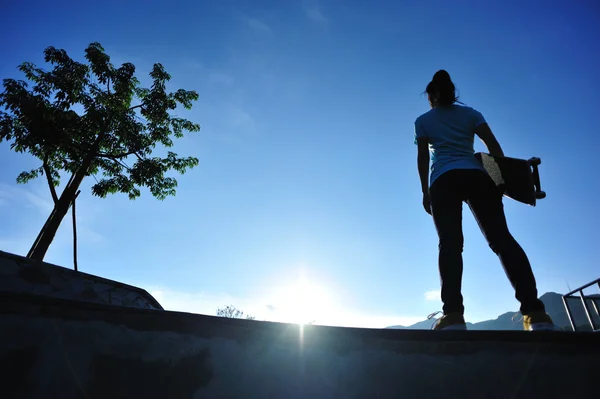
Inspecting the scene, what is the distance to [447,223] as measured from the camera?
2.25 metres

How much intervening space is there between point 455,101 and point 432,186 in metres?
0.90

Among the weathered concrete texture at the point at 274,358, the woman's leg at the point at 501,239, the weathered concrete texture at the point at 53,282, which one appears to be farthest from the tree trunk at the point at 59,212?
the woman's leg at the point at 501,239

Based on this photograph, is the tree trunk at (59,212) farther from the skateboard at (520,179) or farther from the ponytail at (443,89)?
the skateboard at (520,179)

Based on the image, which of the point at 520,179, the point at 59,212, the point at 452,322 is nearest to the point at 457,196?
the point at 520,179

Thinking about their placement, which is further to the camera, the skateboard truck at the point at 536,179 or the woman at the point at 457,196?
the skateboard truck at the point at 536,179

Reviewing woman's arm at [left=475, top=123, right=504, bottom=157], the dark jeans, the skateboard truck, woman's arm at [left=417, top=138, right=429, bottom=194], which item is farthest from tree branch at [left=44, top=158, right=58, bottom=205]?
→ the skateboard truck

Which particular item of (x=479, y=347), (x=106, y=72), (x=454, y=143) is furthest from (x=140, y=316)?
(x=106, y=72)

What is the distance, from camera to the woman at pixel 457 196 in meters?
1.97

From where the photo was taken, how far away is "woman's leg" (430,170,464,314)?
80.7 inches

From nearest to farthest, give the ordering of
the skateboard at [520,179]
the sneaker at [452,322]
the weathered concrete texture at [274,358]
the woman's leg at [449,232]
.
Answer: the weathered concrete texture at [274,358]
the sneaker at [452,322]
the woman's leg at [449,232]
the skateboard at [520,179]

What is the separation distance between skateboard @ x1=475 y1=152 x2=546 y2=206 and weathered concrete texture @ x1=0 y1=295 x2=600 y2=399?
1195 mm

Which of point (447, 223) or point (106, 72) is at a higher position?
point (106, 72)

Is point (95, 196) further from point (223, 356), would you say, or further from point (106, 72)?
point (223, 356)

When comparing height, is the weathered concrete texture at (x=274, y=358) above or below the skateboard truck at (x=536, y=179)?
below
